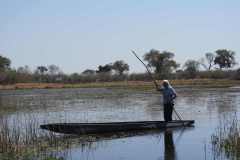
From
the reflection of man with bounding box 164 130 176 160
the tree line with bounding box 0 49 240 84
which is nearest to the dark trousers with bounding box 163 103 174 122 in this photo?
the reflection of man with bounding box 164 130 176 160

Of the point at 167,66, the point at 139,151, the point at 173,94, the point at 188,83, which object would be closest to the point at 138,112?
the point at 173,94

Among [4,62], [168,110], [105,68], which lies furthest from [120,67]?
[168,110]

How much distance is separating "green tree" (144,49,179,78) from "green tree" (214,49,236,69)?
987 cm

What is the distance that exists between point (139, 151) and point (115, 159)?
1.37 meters

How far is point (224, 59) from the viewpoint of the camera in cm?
11500

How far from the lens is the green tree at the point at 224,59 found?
375 feet

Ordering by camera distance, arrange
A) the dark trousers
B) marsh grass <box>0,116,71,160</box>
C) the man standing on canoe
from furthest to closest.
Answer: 1. the dark trousers
2. the man standing on canoe
3. marsh grass <box>0,116,71,160</box>

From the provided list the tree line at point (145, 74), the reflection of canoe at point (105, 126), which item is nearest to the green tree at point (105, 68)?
the tree line at point (145, 74)

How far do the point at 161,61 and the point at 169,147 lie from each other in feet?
325

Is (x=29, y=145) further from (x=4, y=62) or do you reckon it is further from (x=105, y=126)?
(x=4, y=62)

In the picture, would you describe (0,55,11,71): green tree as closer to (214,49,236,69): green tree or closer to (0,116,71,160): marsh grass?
(214,49,236,69): green tree

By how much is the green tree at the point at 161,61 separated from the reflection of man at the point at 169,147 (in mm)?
89057

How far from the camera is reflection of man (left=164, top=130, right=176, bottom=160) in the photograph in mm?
14141

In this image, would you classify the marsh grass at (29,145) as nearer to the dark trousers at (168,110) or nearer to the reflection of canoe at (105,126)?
the reflection of canoe at (105,126)
